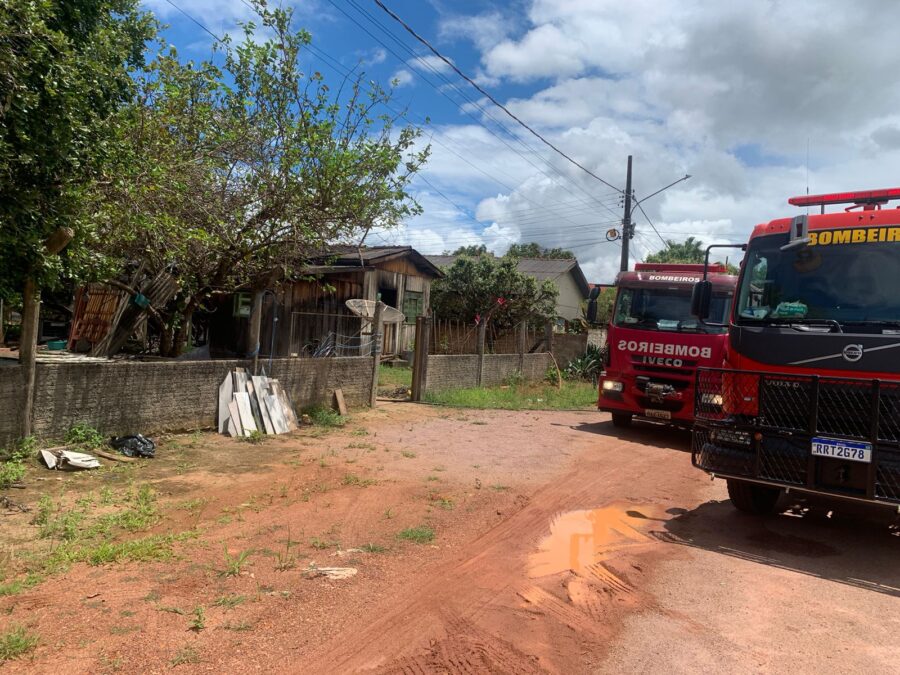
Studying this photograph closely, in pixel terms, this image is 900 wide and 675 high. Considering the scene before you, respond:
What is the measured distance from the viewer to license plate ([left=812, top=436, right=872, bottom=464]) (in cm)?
465

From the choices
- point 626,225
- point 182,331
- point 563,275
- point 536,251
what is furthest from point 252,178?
point 536,251

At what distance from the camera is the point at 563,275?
33.4 metres

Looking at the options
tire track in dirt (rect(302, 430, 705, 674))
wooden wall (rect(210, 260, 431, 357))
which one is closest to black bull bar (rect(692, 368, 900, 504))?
tire track in dirt (rect(302, 430, 705, 674))

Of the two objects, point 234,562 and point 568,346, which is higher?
point 568,346

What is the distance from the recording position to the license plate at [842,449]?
4652 millimetres

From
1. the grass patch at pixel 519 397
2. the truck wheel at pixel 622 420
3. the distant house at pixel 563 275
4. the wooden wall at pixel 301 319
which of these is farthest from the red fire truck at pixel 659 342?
the distant house at pixel 563 275

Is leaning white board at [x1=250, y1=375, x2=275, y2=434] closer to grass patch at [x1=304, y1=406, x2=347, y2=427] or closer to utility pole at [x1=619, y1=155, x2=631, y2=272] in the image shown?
grass patch at [x1=304, y1=406, x2=347, y2=427]

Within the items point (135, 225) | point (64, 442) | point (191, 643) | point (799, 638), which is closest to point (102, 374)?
point (64, 442)

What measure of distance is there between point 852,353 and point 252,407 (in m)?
7.56

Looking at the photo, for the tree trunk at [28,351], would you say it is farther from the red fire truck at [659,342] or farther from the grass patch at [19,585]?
the red fire truck at [659,342]

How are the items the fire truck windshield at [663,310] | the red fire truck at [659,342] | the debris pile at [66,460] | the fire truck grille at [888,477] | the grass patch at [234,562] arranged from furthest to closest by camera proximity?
the fire truck windshield at [663,310] < the red fire truck at [659,342] < the debris pile at [66,460] < the fire truck grille at [888,477] < the grass patch at [234,562]

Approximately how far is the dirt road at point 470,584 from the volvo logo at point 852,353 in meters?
1.62

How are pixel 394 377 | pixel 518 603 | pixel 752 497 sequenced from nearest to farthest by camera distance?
pixel 518 603 < pixel 752 497 < pixel 394 377

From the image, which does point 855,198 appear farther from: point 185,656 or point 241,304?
point 241,304
